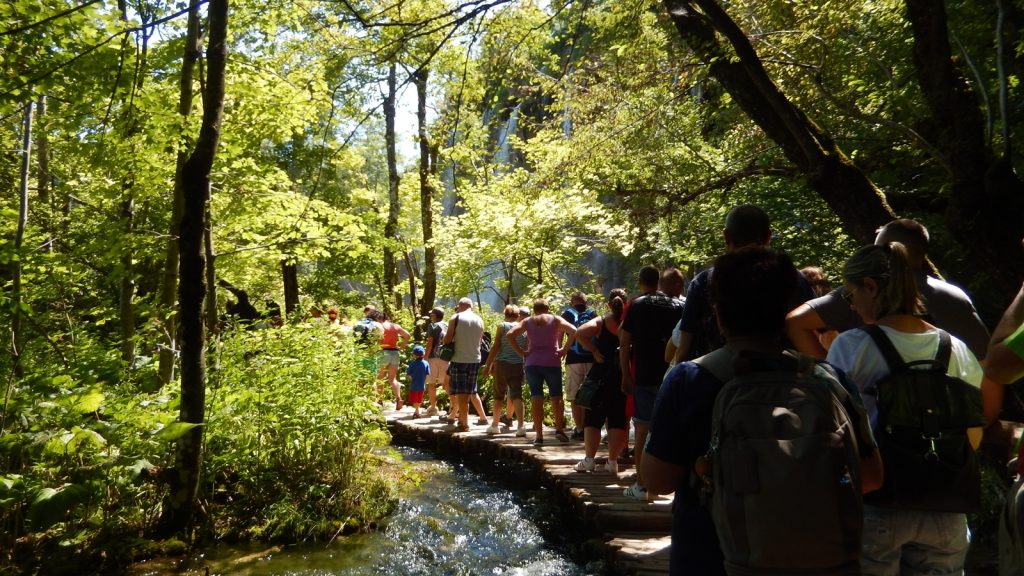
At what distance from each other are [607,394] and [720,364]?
503cm

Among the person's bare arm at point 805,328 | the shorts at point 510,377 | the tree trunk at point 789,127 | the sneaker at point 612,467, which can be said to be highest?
the tree trunk at point 789,127

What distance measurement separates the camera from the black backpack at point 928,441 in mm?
2248

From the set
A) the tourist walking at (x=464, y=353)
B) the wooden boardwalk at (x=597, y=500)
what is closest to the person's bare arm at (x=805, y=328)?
the wooden boardwalk at (x=597, y=500)

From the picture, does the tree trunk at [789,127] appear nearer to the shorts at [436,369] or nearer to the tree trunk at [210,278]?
the tree trunk at [210,278]

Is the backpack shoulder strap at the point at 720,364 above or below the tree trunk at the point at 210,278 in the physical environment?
below

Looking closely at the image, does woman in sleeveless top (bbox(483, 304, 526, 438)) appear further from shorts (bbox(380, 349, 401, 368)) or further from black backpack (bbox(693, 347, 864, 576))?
black backpack (bbox(693, 347, 864, 576))

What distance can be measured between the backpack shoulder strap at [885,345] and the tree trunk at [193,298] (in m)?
4.60

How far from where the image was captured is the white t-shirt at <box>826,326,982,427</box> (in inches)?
94.0

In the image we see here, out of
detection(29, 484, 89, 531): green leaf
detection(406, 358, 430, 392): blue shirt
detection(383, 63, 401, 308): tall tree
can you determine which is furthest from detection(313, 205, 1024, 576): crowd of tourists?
detection(383, 63, 401, 308): tall tree

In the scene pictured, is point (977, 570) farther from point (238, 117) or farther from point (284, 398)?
point (238, 117)

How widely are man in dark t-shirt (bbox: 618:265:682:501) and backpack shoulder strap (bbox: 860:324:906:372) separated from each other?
3.15m

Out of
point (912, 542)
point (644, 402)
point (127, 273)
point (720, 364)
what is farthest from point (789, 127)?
point (127, 273)

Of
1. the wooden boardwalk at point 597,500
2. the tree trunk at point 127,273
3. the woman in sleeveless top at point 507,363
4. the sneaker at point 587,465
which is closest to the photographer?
the wooden boardwalk at point 597,500

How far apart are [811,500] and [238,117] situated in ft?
28.4
